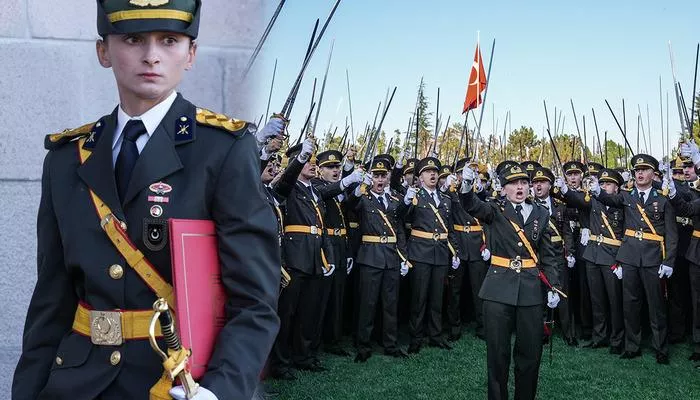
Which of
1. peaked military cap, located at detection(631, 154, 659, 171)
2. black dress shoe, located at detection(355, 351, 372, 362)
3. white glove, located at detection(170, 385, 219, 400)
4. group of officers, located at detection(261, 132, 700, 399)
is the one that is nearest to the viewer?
white glove, located at detection(170, 385, 219, 400)

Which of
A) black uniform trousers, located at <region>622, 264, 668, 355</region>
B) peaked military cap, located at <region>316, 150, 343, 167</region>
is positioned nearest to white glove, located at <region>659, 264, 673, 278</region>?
black uniform trousers, located at <region>622, 264, 668, 355</region>

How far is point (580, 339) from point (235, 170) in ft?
29.4

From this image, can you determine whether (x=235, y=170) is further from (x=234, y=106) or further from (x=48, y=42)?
(x=48, y=42)

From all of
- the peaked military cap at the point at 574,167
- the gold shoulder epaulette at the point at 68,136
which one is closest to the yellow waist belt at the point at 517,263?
the gold shoulder epaulette at the point at 68,136

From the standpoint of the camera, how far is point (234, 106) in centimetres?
310

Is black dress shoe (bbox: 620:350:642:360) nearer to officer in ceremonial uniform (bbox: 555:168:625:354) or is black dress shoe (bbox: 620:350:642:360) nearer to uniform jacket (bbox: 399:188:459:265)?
officer in ceremonial uniform (bbox: 555:168:625:354)

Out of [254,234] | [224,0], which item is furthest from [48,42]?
[254,234]

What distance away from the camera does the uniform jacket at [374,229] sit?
8547 millimetres

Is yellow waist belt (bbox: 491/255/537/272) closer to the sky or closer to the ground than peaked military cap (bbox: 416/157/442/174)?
closer to the ground

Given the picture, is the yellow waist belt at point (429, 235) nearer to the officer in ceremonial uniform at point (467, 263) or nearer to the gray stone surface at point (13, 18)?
the officer in ceremonial uniform at point (467, 263)

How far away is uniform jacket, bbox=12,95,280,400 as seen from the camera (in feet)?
5.73

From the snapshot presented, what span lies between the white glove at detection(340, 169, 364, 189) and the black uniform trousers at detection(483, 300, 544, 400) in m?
2.53

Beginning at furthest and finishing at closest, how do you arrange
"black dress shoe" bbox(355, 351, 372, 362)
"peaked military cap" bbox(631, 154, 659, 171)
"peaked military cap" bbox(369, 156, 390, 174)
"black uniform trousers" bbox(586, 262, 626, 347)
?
"black uniform trousers" bbox(586, 262, 626, 347), "peaked military cap" bbox(631, 154, 659, 171), "peaked military cap" bbox(369, 156, 390, 174), "black dress shoe" bbox(355, 351, 372, 362)

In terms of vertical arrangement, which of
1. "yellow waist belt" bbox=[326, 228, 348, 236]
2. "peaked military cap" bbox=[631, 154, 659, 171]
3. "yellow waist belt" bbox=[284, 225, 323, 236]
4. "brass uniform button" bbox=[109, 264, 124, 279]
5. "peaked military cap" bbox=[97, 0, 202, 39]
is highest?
"peaked military cap" bbox=[97, 0, 202, 39]
